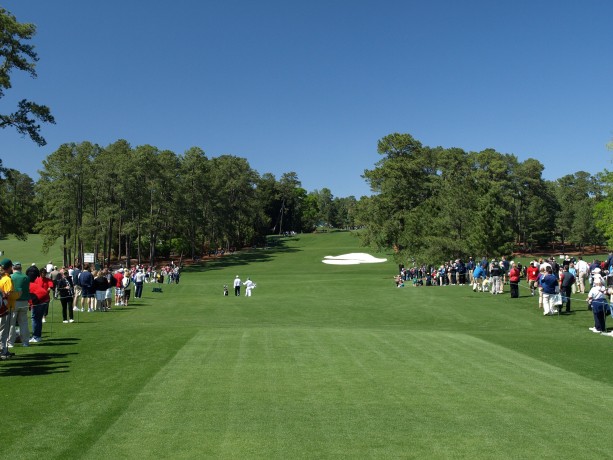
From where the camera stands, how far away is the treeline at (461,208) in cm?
4419

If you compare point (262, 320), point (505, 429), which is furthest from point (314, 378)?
point (262, 320)

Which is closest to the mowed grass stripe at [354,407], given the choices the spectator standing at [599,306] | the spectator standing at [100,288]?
the spectator standing at [599,306]

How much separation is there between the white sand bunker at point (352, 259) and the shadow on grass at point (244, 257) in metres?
9.91

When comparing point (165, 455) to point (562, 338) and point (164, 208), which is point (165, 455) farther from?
point (164, 208)

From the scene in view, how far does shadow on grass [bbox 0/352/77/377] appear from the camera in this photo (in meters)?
10.3

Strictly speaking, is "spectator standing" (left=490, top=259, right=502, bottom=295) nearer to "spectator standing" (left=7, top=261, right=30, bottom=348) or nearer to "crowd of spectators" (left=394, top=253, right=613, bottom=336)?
"crowd of spectators" (left=394, top=253, right=613, bottom=336)

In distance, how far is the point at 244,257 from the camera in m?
87.9

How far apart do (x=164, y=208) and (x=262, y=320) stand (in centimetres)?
5640

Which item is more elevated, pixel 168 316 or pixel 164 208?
pixel 164 208

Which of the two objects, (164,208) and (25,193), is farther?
(25,193)

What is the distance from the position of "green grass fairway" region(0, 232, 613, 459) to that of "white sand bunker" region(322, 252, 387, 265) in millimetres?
60185

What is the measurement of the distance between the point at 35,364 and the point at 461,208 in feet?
131

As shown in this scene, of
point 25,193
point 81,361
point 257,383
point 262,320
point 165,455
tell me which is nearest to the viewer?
point 165,455

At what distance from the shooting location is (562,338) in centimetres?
1695
